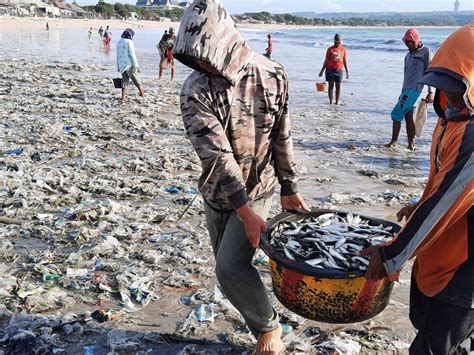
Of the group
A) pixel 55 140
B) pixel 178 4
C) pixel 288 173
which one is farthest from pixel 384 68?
pixel 178 4

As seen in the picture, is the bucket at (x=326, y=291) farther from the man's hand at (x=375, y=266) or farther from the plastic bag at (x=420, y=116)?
the plastic bag at (x=420, y=116)

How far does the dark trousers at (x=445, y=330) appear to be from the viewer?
243 centimetres

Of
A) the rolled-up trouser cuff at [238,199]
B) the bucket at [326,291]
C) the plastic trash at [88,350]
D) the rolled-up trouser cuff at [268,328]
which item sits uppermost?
the rolled-up trouser cuff at [238,199]

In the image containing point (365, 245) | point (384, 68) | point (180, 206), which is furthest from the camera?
point (384, 68)

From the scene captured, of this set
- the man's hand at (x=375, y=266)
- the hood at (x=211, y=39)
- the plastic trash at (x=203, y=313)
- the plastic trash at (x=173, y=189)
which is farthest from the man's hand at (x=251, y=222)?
the plastic trash at (x=173, y=189)

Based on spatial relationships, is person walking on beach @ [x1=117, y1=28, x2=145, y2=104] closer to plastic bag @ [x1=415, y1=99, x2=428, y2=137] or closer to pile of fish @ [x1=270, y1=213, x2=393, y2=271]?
plastic bag @ [x1=415, y1=99, x2=428, y2=137]

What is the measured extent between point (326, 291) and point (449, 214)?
2.86 ft

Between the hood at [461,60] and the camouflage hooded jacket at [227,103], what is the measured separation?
1.01 metres

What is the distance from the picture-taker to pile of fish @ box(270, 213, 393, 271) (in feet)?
9.82

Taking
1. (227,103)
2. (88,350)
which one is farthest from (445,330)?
(88,350)

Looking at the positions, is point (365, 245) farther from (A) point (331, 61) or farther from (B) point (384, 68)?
(B) point (384, 68)

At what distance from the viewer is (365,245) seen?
3182mm

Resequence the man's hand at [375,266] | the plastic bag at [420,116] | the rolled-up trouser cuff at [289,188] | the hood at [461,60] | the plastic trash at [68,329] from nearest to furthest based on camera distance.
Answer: the hood at [461,60], the man's hand at [375,266], the rolled-up trouser cuff at [289,188], the plastic trash at [68,329], the plastic bag at [420,116]

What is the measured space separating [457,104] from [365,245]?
116 centimetres
